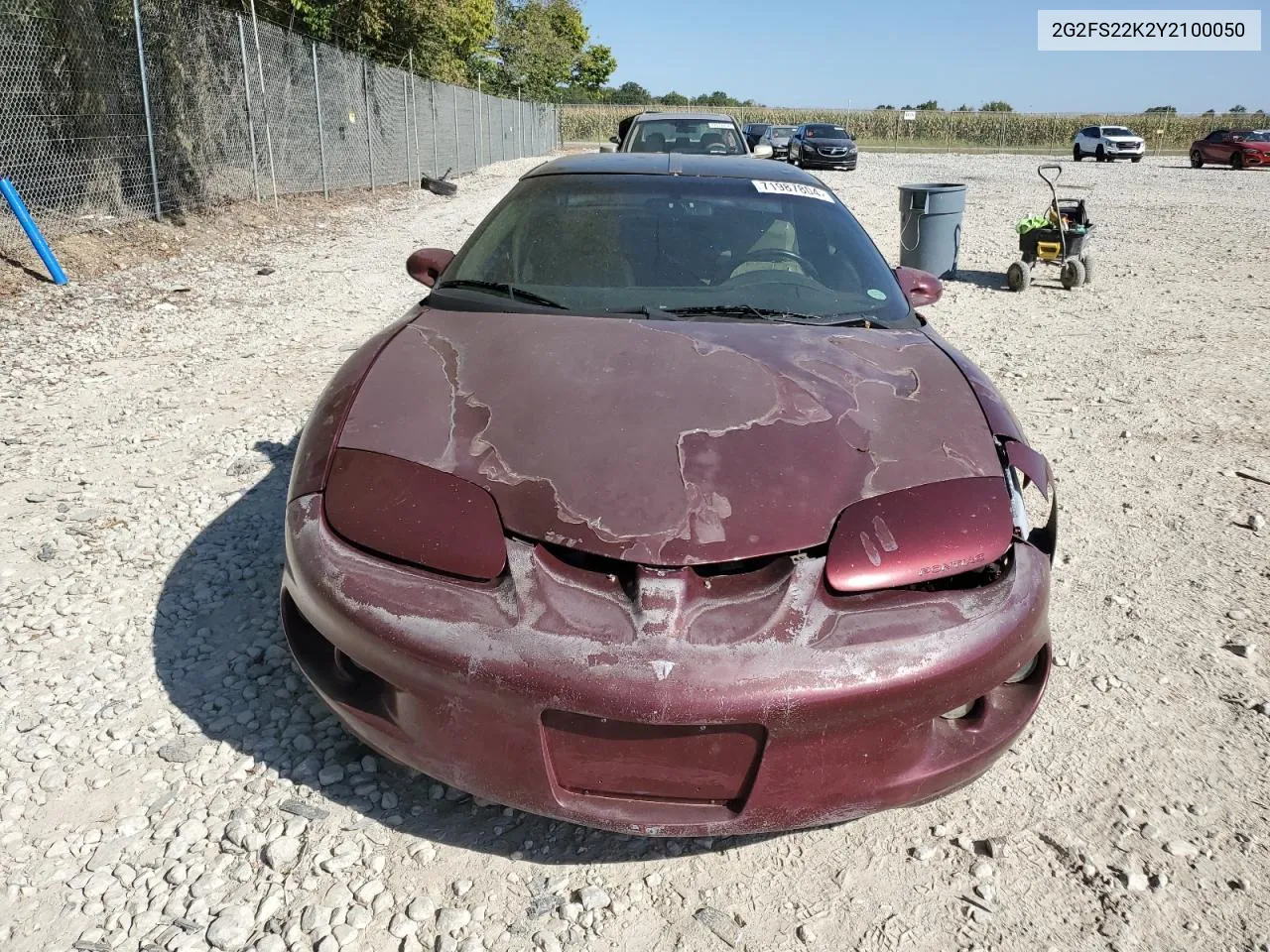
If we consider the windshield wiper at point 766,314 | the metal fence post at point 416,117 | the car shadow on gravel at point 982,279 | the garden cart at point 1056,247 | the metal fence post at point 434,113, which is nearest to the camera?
the windshield wiper at point 766,314

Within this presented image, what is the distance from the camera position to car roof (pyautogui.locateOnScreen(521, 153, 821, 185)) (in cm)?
350

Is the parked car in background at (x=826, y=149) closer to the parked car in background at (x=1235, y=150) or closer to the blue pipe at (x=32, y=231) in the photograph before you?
the parked car in background at (x=1235, y=150)

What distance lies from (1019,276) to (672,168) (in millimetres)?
6994

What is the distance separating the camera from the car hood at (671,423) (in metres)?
1.88

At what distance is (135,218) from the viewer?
394 inches

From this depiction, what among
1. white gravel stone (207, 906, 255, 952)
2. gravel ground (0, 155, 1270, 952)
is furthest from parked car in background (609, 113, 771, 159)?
white gravel stone (207, 906, 255, 952)

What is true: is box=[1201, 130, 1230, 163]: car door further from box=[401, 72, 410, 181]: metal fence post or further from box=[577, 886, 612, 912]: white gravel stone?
box=[577, 886, 612, 912]: white gravel stone

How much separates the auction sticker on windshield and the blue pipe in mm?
6903

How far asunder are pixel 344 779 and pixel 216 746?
0.38m

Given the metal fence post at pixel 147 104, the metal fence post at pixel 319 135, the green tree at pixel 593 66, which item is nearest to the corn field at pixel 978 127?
the green tree at pixel 593 66

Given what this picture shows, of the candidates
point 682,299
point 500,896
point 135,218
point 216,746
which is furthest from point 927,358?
point 135,218

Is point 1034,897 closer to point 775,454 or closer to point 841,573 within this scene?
point 841,573

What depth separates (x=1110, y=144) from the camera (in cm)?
3391

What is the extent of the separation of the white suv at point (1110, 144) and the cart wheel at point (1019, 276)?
30.1 meters
